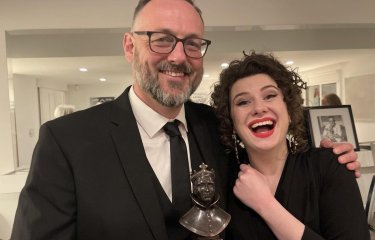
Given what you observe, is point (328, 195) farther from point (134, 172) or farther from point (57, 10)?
point (57, 10)

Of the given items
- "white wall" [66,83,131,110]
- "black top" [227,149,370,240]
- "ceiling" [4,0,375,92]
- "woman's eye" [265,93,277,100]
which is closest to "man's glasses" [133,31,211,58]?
"woman's eye" [265,93,277,100]

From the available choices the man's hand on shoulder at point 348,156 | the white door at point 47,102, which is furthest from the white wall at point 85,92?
the man's hand on shoulder at point 348,156

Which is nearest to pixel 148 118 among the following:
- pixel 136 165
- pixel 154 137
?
pixel 154 137

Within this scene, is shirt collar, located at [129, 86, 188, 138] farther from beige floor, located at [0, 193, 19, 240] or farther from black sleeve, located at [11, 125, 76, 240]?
beige floor, located at [0, 193, 19, 240]

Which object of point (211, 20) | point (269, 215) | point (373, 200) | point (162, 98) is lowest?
point (373, 200)

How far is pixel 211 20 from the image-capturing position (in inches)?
88.5

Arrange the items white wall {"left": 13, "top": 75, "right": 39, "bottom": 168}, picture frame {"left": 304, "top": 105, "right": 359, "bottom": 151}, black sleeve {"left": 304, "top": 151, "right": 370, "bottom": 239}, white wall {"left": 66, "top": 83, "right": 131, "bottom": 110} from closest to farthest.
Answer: black sleeve {"left": 304, "top": 151, "right": 370, "bottom": 239}
picture frame {"left": 304, "top": 105, "right": 359, "bottom": 151}
white wall {"left": 13, "top": 75, "right": 39, "bottom": 168}
white wall {"left": 66, "top": 83, "right": 131, "bottom": 110}

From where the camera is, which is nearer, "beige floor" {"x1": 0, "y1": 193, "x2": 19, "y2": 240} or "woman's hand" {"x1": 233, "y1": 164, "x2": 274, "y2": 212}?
"woman's hand" {"x1": 233, "y1": 164, "x2": 274, "y2": 212}

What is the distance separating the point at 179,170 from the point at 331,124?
4.14 feet

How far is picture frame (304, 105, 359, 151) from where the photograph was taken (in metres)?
1.93

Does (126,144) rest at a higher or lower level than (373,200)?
higher

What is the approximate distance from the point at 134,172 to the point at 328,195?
61cm

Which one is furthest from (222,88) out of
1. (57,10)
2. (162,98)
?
(57,10)

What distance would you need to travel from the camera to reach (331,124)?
1969mm
